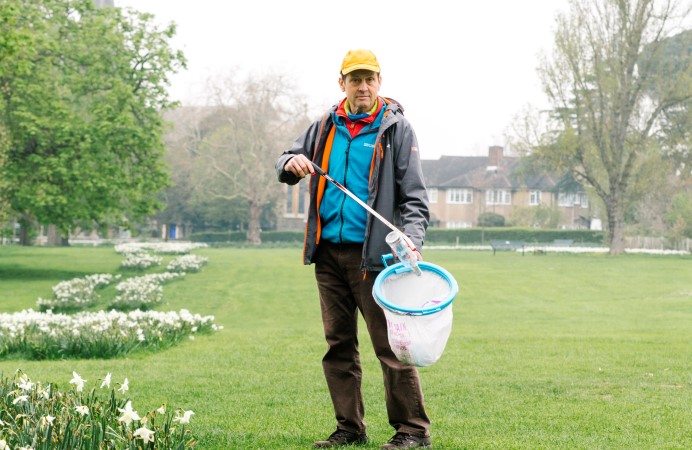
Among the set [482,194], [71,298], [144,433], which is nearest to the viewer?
[144,433]

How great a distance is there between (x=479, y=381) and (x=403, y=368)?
11.0ft

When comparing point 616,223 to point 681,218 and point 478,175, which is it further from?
point 478,175

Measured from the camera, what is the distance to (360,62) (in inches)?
189

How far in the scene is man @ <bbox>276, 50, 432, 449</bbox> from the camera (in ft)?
16.0

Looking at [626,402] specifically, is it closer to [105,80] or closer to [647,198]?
[105,80]

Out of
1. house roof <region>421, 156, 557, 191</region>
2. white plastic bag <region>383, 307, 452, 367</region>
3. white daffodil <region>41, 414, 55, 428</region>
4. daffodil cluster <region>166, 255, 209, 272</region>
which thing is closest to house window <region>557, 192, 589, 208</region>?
house roof <region>421, 156, 557, 191</region>

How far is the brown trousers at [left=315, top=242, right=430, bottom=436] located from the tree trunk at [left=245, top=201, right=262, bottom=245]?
58051 millimetres

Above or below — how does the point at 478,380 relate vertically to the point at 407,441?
below

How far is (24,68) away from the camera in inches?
939

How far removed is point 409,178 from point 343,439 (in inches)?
56.9

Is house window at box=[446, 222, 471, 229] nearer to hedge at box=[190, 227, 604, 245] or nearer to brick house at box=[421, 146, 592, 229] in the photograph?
brick house at box=[421, 146, 592, 229]

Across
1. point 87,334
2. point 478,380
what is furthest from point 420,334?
point 87,334

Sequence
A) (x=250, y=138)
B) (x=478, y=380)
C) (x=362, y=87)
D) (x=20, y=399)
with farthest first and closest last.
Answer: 1. (x=250, y=138)
2. (x=478, y=380)
3. (x=362, y=87)
4. (x=20, y=399)

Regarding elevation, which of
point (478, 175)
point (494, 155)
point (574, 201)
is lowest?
point (574, 201)
